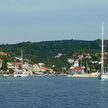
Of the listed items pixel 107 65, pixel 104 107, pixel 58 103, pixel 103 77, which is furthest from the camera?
pixel 107 65

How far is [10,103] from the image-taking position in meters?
47.5

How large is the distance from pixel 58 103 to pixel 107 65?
142 meters

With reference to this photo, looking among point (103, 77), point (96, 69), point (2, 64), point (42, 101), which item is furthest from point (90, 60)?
point (42, 101)

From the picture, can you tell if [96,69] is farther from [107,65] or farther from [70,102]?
[70,102]

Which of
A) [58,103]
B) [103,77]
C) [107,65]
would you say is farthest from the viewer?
[107,65]

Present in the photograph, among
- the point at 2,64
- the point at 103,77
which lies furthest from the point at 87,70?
the point at 103,77

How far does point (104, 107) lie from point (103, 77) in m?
68.7

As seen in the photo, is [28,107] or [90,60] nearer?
[28,107]

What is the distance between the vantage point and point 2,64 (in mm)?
188625

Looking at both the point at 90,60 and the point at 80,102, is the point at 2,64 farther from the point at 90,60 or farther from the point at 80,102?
the point at 80,102

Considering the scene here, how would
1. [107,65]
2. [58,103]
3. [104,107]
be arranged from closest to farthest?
1. [104,107]
2. [58,103]
3. [107,65]

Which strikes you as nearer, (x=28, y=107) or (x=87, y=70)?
(x=28, y=107)

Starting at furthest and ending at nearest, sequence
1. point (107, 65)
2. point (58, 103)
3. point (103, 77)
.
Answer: point (107, 65)
point (103, 77)
point (58, 103)

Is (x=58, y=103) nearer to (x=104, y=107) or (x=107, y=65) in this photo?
(x=104, y=107)
